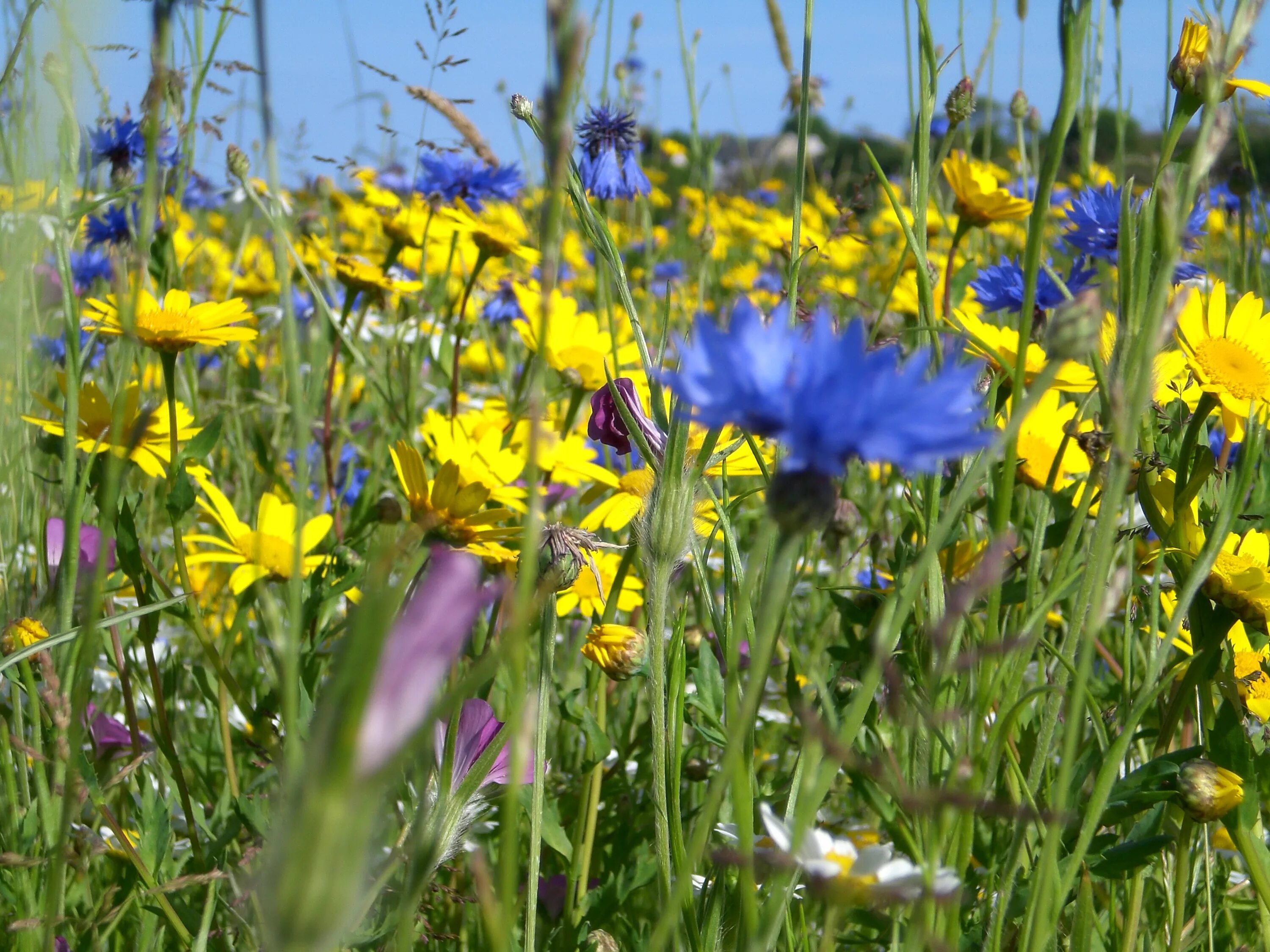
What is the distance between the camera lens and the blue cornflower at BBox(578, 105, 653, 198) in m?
1.02

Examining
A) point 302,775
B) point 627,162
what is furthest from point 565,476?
point 302,775

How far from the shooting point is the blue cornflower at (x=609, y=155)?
1022mm

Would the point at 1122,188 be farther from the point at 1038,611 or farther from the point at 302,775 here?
the point at 302,775

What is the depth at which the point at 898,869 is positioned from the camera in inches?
14.9

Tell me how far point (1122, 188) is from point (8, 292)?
1.86 feet

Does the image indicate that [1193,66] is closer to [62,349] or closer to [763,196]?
[62,349]

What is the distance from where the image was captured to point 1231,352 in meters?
0.63

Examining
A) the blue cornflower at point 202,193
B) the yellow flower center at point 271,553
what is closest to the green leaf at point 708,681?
the yellow flower center at point 271,553

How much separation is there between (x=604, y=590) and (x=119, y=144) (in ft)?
2.86

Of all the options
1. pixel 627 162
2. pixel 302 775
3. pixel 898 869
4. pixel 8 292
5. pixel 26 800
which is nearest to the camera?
pixel 302 775

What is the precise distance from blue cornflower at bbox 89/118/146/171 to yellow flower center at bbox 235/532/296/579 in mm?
670

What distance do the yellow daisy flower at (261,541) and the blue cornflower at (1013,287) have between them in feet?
2.11

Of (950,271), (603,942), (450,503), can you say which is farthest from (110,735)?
(950,271)

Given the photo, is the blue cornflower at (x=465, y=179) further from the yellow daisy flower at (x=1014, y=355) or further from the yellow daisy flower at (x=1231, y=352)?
the yellow daisy flower at (x=1231, y=352)
